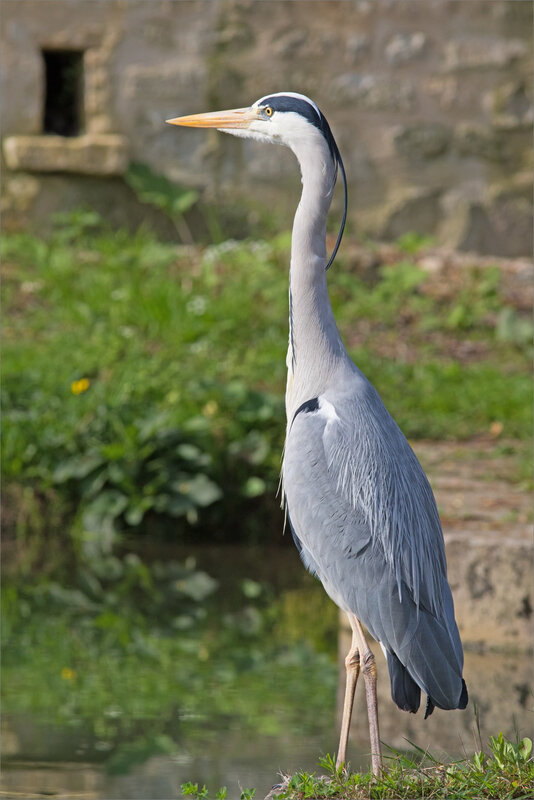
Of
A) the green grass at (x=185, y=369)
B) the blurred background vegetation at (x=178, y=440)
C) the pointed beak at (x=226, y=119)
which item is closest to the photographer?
the pointed beak at (x=226, y=119)

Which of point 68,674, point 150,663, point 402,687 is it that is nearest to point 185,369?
point 150,663

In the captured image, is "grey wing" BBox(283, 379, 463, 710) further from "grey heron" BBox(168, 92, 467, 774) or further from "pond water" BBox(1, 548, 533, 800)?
"pond water" BBox(1, 548, 533, 800)

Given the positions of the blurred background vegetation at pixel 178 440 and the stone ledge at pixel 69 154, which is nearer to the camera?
the blurred background vegetation at pixel 178 440

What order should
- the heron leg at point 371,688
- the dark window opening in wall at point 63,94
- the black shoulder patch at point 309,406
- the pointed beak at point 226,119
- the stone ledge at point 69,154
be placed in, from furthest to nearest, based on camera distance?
the dark window opening in wall at point 63,94
the stone ledge at point 69,154
the pointed beak at point 226,119
the black shoulder patch at point 309,406
the heron leg at point 371,688

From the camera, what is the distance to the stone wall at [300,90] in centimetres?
909

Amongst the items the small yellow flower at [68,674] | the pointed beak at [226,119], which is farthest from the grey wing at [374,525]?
the small yellow flower at [68,674]

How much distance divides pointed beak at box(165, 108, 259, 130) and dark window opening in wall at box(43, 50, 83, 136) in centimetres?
608

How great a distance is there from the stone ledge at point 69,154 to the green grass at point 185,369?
1.33 ft

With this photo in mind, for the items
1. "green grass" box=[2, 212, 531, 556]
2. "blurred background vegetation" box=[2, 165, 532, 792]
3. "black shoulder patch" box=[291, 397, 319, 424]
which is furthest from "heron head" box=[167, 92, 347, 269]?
"green grass" box=[2, 212, 531, 556]

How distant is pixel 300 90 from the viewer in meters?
9.43

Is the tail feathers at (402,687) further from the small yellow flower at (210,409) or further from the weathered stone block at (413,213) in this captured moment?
the weathered stone block at (413,213)

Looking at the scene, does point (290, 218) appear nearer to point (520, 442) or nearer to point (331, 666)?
point (520, 442)

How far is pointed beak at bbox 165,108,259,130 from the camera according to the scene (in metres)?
3.43

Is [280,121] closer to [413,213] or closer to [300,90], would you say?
[300,90]
